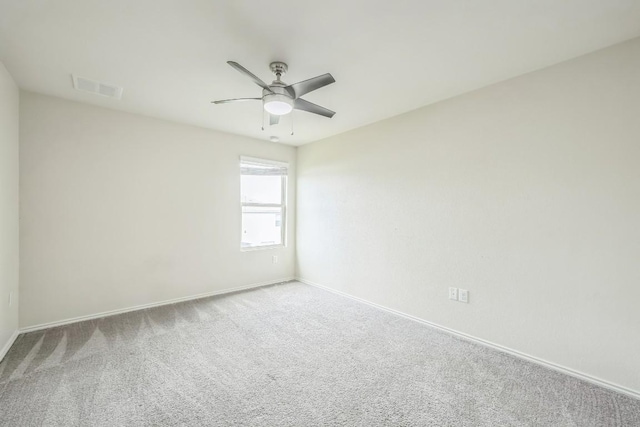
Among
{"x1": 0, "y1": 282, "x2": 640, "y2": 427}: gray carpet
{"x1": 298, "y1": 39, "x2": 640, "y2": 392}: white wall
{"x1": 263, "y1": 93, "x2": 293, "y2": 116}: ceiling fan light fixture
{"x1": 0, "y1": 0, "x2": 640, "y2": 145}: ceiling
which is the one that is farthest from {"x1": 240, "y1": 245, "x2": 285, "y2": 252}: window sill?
{"x1": 263, "y1": 93, "x2": 293, "y2": 116}: ceiling fan light fixture

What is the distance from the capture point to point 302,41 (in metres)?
1.92

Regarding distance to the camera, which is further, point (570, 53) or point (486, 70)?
point (486, 70)

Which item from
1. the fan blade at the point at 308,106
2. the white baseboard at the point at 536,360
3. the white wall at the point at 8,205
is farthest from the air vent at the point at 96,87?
the white baseboard at the point at 536,360

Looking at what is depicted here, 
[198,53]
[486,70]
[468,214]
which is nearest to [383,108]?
[486,70]

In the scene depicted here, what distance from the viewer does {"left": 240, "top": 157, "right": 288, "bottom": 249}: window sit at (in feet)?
14.3

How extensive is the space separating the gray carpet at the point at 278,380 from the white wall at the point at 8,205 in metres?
0.27

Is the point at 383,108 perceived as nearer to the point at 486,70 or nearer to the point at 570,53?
the point at 486,70

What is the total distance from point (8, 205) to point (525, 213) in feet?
14.9

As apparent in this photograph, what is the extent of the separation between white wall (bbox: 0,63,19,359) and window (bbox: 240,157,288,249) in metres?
2.36

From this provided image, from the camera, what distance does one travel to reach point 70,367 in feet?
7.03

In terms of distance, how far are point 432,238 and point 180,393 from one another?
8.69ft

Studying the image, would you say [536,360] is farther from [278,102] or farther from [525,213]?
[278,102]

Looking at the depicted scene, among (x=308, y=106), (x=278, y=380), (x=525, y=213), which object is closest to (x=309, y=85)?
(x=308, y=106)

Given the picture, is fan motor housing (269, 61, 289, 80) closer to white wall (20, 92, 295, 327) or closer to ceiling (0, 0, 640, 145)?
ceiling (0, 0, 640, 145)
